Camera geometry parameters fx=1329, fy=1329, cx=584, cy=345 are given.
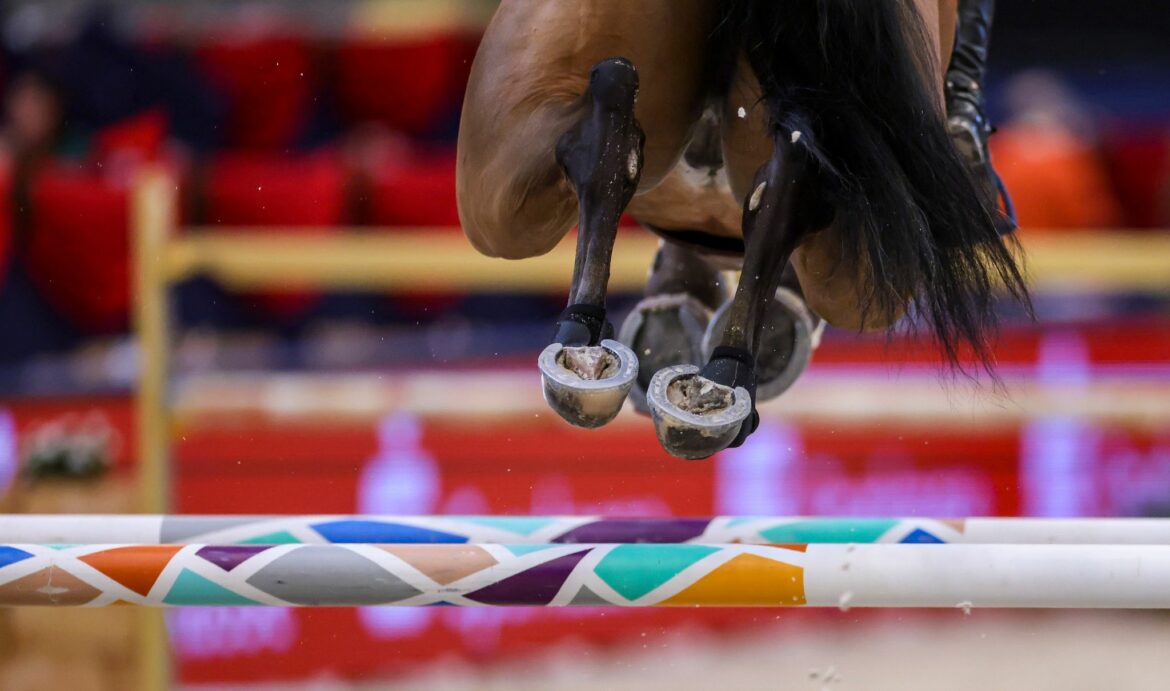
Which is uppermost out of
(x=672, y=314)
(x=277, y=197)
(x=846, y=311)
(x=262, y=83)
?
(x=262, y=83)

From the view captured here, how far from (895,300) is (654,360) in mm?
594

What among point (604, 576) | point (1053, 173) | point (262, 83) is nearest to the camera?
point (604, 576)

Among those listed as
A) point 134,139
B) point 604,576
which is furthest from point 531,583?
point 134,139

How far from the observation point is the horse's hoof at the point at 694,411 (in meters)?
1.08

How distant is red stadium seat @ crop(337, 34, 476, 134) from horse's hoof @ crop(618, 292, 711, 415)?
233 cm

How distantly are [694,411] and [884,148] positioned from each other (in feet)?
1.06

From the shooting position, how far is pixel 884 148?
122cm

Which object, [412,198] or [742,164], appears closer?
[742,164]

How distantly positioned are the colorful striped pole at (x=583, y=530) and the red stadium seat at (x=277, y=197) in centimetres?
214

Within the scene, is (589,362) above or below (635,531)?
above

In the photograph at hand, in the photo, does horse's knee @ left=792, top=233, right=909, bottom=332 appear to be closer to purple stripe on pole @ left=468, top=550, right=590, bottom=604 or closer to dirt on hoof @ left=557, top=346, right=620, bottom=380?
dirt on hoof @ left=557, top=346, right=620, bottom=380

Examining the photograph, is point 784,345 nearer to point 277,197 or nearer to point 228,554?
point 228,554

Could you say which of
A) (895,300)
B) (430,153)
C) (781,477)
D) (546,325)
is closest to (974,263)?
(895,300)

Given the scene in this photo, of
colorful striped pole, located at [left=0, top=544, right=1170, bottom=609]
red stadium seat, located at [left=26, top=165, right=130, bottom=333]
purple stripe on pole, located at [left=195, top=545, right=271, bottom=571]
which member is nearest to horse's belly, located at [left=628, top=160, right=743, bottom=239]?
colorful striped pole, located at [left=0, top=544, right=1170, bottom=609]
